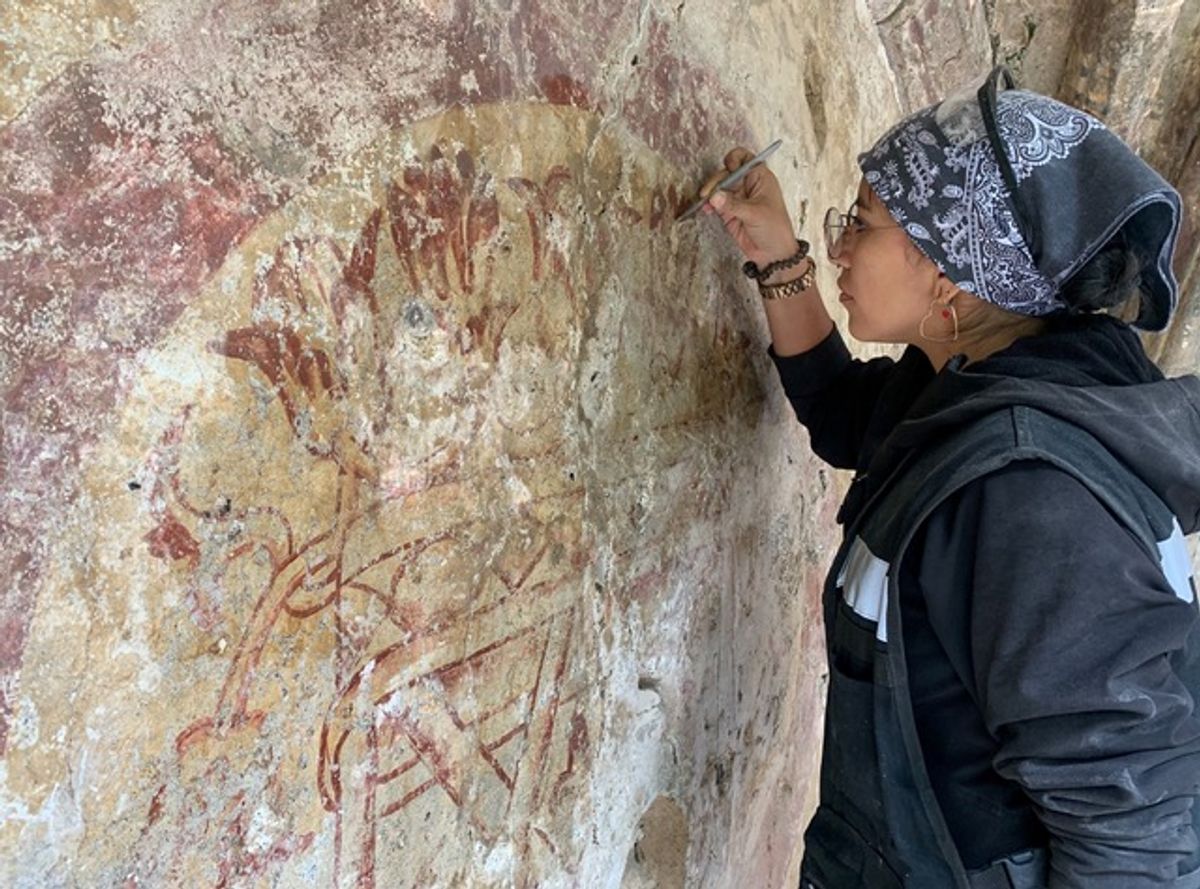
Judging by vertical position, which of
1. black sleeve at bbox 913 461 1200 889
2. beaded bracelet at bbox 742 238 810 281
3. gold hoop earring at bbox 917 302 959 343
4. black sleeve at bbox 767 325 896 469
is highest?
beaded bracelet at bbox 742 238 810 281

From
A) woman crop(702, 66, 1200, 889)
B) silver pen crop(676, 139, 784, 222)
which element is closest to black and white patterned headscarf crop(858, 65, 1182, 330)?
woman crop(702, 66, 1200, 889)

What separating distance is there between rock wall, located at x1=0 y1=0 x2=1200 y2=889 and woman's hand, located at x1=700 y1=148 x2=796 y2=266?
0.15ft

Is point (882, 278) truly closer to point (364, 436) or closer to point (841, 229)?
point (841, 229)

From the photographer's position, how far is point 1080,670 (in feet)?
3.26

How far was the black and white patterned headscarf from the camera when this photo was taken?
3.83 feet

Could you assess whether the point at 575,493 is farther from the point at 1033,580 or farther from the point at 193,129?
the point at 193,129

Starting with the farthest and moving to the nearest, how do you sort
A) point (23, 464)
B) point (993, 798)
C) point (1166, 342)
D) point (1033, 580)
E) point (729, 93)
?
point (1166, 342), point (729, 93), point (993, 798), point (1033, 580), point (23, 464)

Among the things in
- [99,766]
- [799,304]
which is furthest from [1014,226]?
[99,766]

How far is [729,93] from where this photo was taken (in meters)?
1.63

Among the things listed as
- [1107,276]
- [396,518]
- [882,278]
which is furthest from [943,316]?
[396,518]

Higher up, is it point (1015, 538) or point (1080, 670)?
point (1015, 538)

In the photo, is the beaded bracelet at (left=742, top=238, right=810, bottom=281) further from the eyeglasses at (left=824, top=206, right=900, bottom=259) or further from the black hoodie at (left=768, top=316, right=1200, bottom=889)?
the black hoodie at (left=768, top=316, right=1200, bottom=889)

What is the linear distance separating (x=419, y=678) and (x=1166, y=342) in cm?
308

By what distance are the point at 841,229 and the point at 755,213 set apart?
0.67 ft
